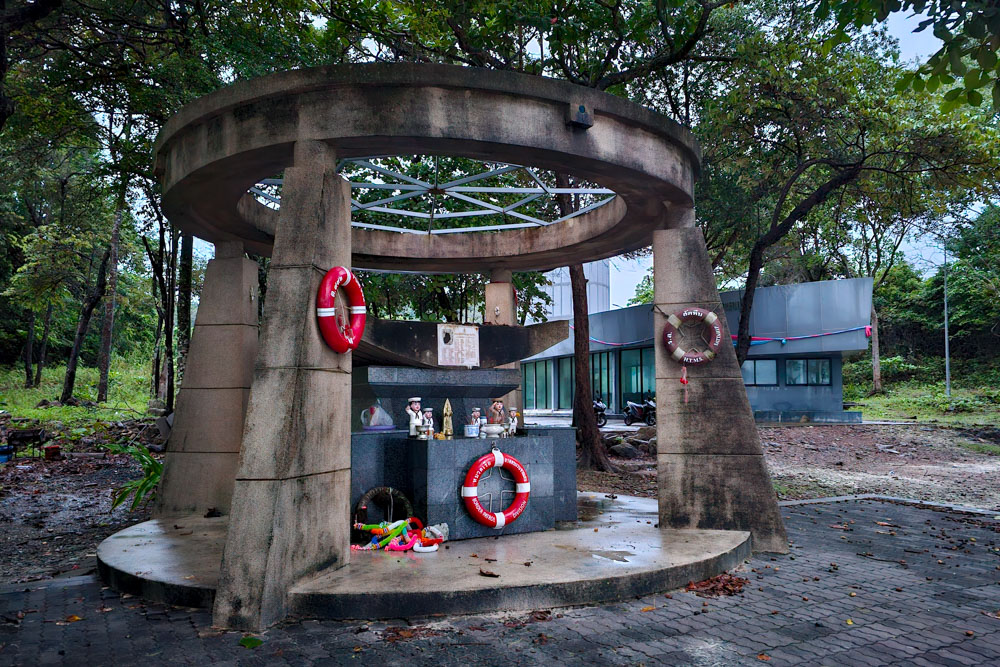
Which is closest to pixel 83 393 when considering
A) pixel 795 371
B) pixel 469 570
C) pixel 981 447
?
pixel 795 371

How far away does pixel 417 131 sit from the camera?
676 cm

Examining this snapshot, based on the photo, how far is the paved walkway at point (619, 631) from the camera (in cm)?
480

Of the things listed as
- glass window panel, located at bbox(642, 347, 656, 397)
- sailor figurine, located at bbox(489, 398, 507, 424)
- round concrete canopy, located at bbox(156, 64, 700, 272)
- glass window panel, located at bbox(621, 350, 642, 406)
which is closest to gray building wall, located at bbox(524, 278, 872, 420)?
glass window panel, located at bbox(642, 347, 656, 397)

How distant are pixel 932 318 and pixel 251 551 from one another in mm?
45605

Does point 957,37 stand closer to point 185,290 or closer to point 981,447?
point 185,290

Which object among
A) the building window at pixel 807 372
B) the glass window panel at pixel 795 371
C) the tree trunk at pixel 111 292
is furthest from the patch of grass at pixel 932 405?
the tree trunk at pixel 111 292

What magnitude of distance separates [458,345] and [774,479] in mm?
9240

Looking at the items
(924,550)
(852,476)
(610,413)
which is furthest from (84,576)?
(610,413)

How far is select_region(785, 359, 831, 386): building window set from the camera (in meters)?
28.5

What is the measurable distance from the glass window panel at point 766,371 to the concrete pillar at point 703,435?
22.4m

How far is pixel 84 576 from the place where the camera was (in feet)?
23.4

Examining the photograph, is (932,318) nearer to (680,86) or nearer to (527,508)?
(680,86)

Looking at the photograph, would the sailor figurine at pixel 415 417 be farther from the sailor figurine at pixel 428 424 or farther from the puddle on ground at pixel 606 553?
the puddle on ground at pixel 606 553

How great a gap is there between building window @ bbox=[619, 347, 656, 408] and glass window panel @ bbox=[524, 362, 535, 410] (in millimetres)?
10463
